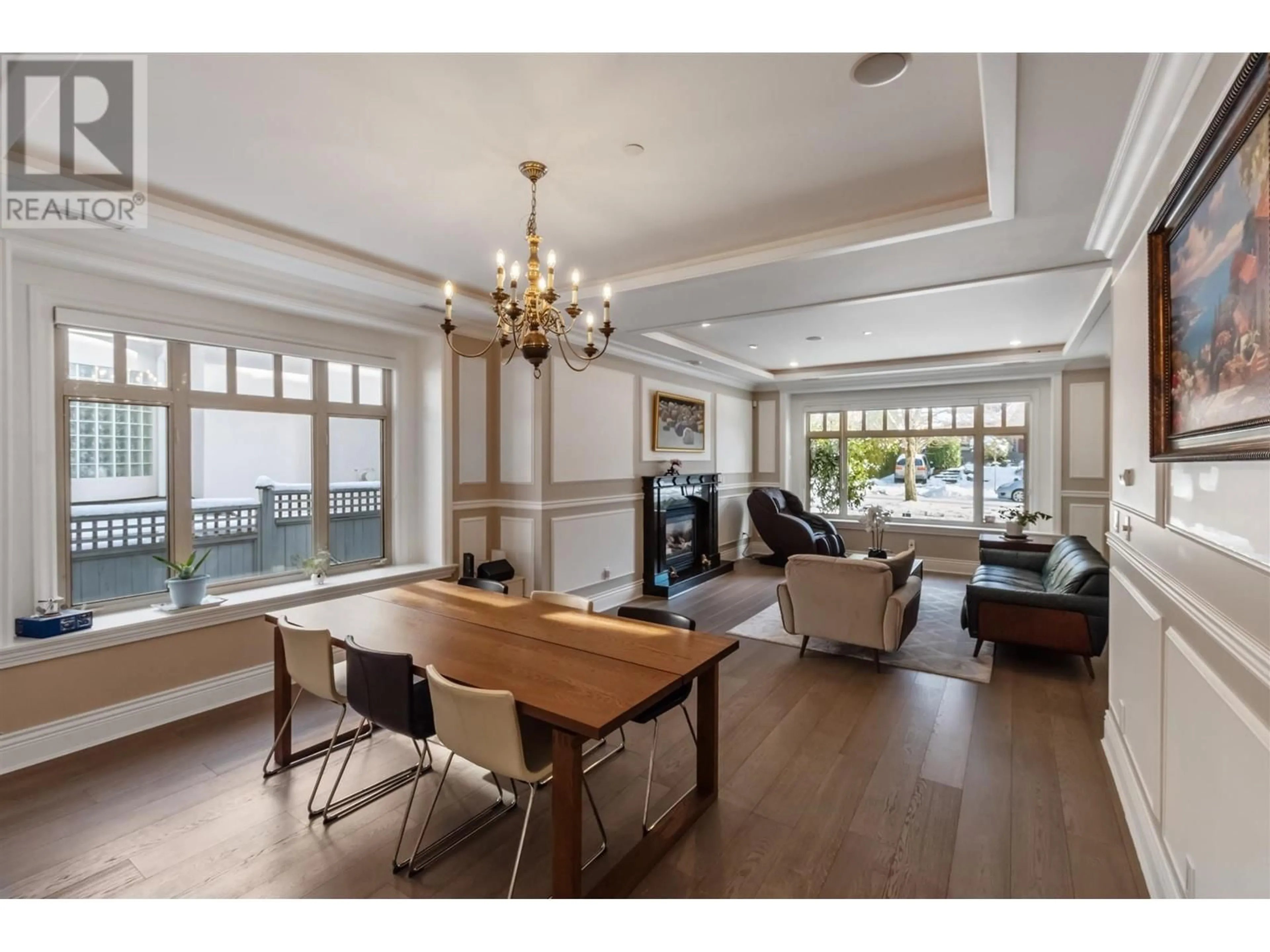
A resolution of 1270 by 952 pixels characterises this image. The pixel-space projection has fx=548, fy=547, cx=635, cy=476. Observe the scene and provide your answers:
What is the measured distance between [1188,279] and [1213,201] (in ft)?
0.88

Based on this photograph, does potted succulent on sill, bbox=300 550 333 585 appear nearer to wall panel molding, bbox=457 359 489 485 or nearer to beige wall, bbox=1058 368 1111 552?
wall panel molding, bbox=457 359 489 485

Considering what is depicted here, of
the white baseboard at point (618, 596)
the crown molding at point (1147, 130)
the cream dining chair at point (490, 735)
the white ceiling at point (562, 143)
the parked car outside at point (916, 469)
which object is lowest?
the white baseboard at point (618, 596)

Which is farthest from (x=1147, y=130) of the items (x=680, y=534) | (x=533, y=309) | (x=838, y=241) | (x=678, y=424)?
(x=680, y=534)

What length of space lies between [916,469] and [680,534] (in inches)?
142

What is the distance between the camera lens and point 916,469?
7.61m

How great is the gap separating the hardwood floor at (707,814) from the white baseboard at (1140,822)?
0.05 meters

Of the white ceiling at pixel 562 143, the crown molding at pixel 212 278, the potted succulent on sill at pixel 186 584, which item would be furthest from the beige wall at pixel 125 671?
the white ceiling at pixel 562 143

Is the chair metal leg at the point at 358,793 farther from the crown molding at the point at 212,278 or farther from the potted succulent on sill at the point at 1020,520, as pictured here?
the potted succulent on sill at the point at 1020,520

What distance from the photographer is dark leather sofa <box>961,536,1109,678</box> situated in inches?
136

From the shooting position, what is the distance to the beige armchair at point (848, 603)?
3.62 meters

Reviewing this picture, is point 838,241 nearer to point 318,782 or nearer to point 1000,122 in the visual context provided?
point 1000,122

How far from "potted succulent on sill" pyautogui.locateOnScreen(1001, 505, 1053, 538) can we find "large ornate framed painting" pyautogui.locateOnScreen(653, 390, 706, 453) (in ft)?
11.4

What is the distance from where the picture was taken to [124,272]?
2.88 m

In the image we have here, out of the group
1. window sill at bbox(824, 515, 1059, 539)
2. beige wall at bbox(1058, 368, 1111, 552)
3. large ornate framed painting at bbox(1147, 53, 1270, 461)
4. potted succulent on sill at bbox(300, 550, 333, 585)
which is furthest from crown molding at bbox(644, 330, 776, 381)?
large ornate framed painting at bbox(1147, 53, 1270, 461)
